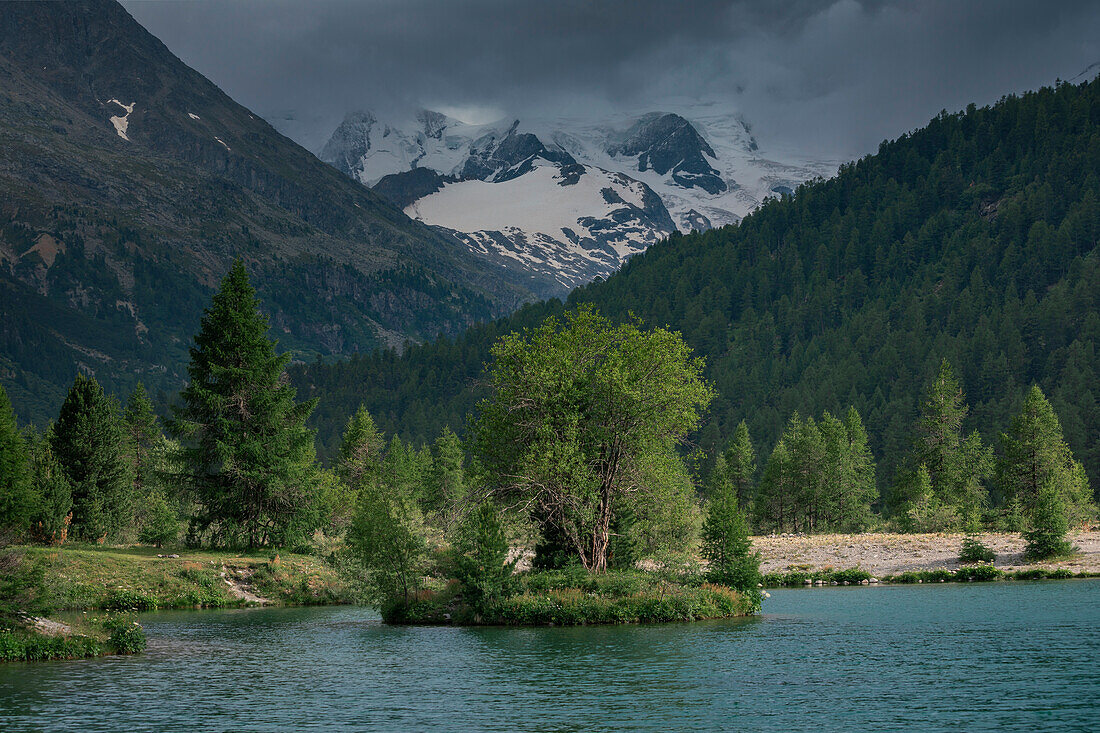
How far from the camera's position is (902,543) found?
9200 centimetres

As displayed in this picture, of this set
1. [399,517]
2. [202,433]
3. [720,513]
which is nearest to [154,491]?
[202,433]

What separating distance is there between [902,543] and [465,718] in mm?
71343

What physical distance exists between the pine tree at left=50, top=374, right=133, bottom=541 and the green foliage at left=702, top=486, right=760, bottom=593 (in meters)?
47.7

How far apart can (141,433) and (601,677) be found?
95267 mm

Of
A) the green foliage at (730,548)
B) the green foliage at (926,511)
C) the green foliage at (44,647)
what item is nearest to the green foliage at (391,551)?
the green foliage at (44,647)

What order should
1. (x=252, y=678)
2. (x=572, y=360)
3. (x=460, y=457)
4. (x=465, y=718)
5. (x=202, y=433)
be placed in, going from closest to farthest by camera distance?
(x=465, y=718), (x=252, y=678), (x=572, y=360), (x=202, y=433), (x=460, y=457)

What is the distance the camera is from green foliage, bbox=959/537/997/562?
261 feet

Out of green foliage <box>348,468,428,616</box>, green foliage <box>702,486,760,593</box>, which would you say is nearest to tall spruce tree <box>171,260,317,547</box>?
green foliage <box>348,468,428,616</box>

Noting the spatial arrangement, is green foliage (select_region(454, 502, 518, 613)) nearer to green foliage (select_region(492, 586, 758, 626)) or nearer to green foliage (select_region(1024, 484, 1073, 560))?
green foliage (select_region(492, 586, 758, 626))

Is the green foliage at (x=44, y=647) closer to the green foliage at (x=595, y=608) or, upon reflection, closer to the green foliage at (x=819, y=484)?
the green foliage at (x=595, y=608)

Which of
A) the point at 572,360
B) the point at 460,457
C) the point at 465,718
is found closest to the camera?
the point at 465,718

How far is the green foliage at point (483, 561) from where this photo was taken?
52.5m

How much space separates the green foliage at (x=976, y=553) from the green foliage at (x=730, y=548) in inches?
1152

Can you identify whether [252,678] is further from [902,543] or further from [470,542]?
[902,543]
